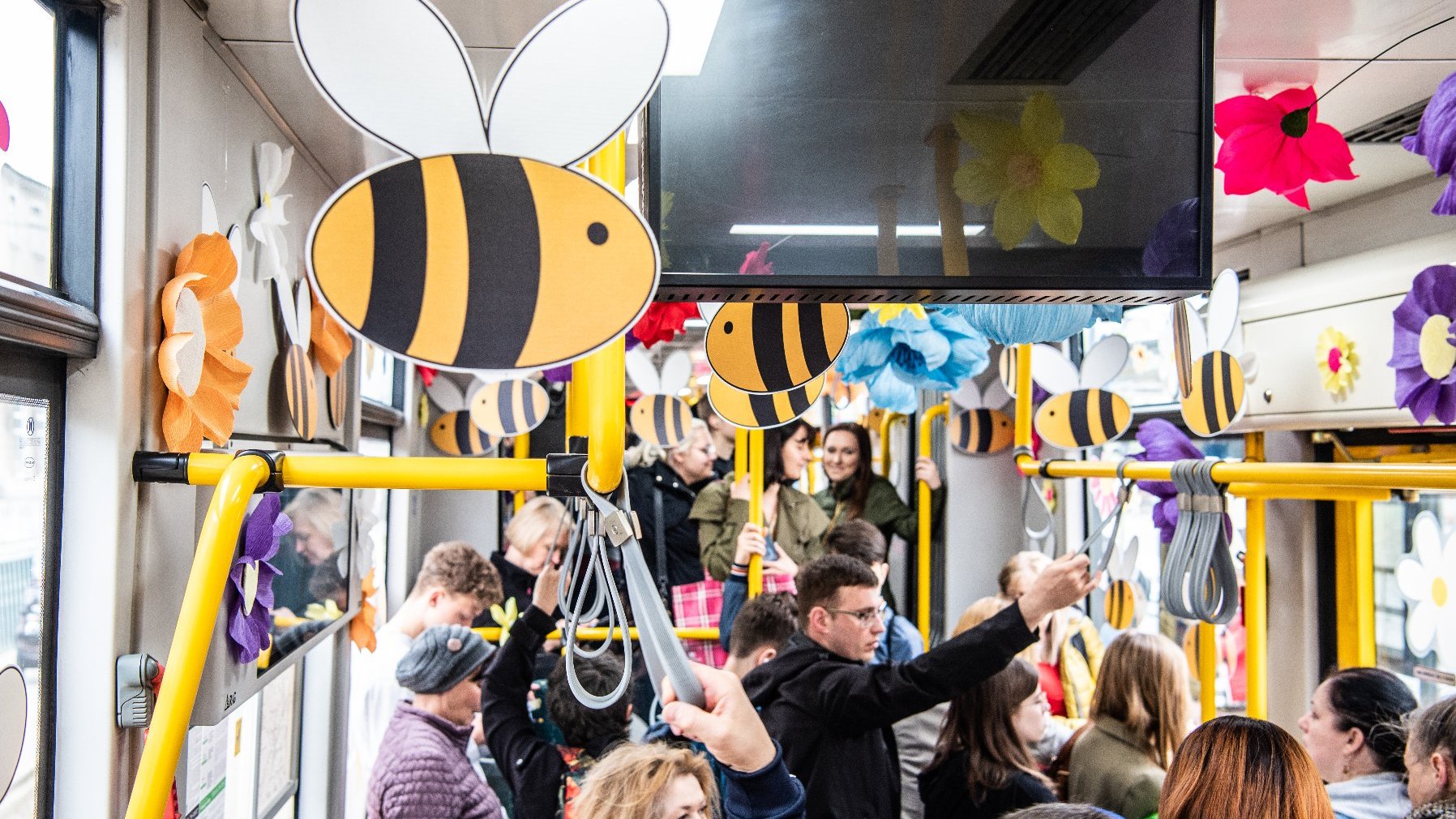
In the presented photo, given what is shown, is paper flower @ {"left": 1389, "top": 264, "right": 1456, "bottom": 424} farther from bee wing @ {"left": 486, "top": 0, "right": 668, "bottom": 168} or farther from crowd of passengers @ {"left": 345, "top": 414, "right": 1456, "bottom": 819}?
bee wing @ {"left": 486, "top": 0, "right": 668, "bottom": 168}

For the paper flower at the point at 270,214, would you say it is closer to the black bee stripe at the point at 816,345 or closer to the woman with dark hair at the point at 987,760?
the black bee stripe at the point at 816,345

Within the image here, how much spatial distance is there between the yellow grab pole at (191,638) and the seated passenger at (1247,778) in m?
1.52

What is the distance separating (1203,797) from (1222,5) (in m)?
1.26

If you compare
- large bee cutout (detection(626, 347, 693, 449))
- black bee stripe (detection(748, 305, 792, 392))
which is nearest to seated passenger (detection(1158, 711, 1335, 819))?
black bee stripe (detection(748, 305, 792, 392))

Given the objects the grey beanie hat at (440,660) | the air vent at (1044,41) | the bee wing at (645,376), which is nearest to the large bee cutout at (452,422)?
the bee wing at (645,376)

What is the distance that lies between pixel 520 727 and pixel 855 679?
81cm

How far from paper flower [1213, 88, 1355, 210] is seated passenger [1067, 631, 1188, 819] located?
54.7 inches

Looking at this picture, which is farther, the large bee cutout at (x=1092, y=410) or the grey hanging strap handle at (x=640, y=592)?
the large bee cutout at (x=1092, y=410)

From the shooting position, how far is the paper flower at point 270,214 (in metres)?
1.91

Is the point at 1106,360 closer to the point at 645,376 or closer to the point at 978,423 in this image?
the point at 978,423

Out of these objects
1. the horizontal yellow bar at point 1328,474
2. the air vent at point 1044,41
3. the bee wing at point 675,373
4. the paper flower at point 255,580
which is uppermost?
the air vent at point 1044,41

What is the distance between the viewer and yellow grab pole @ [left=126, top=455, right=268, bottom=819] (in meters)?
0.97

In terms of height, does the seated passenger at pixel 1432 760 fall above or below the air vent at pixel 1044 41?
below

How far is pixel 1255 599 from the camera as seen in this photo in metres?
Result: 2.92
